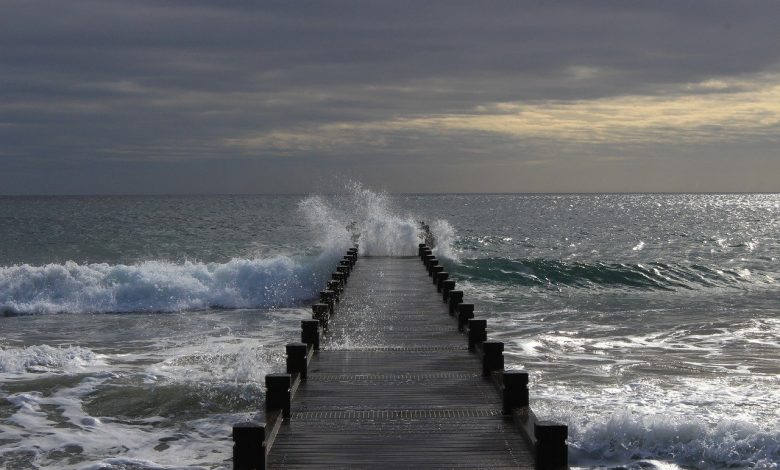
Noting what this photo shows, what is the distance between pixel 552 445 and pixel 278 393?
341cm

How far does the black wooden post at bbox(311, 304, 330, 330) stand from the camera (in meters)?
15.7

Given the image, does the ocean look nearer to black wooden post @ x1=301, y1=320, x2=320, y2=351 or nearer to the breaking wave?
the breaking wave

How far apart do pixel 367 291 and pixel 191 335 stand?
518 cm

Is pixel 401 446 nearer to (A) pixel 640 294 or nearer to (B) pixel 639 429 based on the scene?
(B) pixel 639 429

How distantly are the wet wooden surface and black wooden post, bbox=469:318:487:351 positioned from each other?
10.7 inches

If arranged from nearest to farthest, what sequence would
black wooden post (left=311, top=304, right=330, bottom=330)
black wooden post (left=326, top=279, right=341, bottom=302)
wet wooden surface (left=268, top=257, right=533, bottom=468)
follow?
wet wooden surface (left=268, top=257, right=533, bottom=468), black wooden post (left=311, top=304, right=330, bottom=330), black wooden post (left=326, top=279, right=341, bottom=302)

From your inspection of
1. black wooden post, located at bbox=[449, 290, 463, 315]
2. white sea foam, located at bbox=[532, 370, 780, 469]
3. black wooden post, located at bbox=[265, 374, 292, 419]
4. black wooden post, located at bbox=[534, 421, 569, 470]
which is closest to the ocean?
white sea foam, located at bbox=[532, 370, 780, 469]

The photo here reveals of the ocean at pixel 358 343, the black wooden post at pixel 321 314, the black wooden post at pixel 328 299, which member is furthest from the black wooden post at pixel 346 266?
the black wooden post at pixel 321 314

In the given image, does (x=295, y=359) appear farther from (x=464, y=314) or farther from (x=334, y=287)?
(x=334, y=287)

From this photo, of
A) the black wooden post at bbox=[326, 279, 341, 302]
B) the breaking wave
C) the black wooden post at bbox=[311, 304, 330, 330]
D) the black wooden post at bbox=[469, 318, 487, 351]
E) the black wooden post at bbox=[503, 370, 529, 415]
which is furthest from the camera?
the breaking wave

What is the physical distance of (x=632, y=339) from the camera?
2180cm

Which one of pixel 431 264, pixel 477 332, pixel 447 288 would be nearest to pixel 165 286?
pixel 431 264

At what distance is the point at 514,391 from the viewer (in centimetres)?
1023

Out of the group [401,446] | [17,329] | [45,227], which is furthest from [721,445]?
[45,227]
